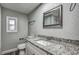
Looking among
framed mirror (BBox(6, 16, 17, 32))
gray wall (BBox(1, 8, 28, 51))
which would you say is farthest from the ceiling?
framed mirror (BBox(6, 16, 17, 32))

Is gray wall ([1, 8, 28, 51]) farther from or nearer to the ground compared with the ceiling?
nearer to the ground

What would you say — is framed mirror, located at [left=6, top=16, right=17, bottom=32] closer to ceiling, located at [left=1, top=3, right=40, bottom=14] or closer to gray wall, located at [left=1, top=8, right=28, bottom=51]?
gray wall, located at [left=1, top=8, right=28, bottom=51]

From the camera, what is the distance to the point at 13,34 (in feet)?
5.92

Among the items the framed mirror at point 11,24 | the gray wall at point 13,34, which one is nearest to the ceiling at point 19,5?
the gray wall at point 13,34

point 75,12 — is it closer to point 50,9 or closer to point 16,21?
point 50,9

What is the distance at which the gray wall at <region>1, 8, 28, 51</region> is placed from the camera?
1.71 metres

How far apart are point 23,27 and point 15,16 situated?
0.49 m

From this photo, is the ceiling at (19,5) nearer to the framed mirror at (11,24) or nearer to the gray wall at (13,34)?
the gray wall at (13,34)

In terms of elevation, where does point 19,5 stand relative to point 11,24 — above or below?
above

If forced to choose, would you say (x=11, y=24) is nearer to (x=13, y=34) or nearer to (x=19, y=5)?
(x=13, y=34)

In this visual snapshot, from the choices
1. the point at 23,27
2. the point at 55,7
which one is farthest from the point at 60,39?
the point at 23,27

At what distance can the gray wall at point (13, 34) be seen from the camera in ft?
5.61

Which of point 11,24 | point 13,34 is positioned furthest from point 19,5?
point 13,34
